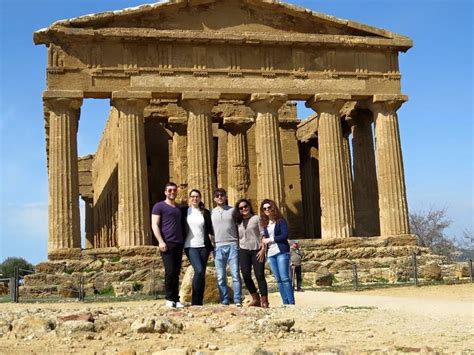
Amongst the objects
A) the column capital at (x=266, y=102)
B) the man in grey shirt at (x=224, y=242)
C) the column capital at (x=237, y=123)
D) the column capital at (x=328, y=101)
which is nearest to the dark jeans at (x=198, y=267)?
the man in grey shirt at (x=224, y=242)

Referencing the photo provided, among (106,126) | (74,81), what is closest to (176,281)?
(74,81)

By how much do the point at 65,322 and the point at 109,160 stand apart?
27.5 m

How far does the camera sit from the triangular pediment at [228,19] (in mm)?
25516

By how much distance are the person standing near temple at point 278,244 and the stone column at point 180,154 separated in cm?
1637

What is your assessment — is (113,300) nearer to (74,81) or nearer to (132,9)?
(74,81)

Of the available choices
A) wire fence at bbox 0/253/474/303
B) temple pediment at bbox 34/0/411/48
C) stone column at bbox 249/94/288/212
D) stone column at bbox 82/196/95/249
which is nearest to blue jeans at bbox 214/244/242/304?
wire fence at bbox 0/253/474/303

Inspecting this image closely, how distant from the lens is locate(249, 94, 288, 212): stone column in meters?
26.1

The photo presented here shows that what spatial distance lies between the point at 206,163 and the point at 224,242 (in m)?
13.7

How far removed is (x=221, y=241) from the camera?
39.5ft

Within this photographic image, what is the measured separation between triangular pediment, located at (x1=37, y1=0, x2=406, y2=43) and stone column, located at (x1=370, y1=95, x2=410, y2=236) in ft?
9.42

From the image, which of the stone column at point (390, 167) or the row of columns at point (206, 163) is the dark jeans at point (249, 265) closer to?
the row of columns at point (206, 163)

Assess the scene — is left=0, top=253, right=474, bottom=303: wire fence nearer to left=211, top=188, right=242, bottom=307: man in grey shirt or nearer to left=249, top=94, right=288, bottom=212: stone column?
left=249, top=94, right=288, bottom=212: stone column

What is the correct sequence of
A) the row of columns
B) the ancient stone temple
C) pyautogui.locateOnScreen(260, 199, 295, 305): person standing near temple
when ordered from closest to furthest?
1. pyautogui.locateOnScreen(260, 199, 295, 305): person standing near temple
2. the row of columns
3. the ancient stone temple

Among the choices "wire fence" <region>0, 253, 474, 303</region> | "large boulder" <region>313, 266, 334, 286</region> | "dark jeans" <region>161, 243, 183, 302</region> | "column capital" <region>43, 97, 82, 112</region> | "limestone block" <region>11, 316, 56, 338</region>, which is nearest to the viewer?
"limestone block" <region>11, 316, 56, 338</region>
